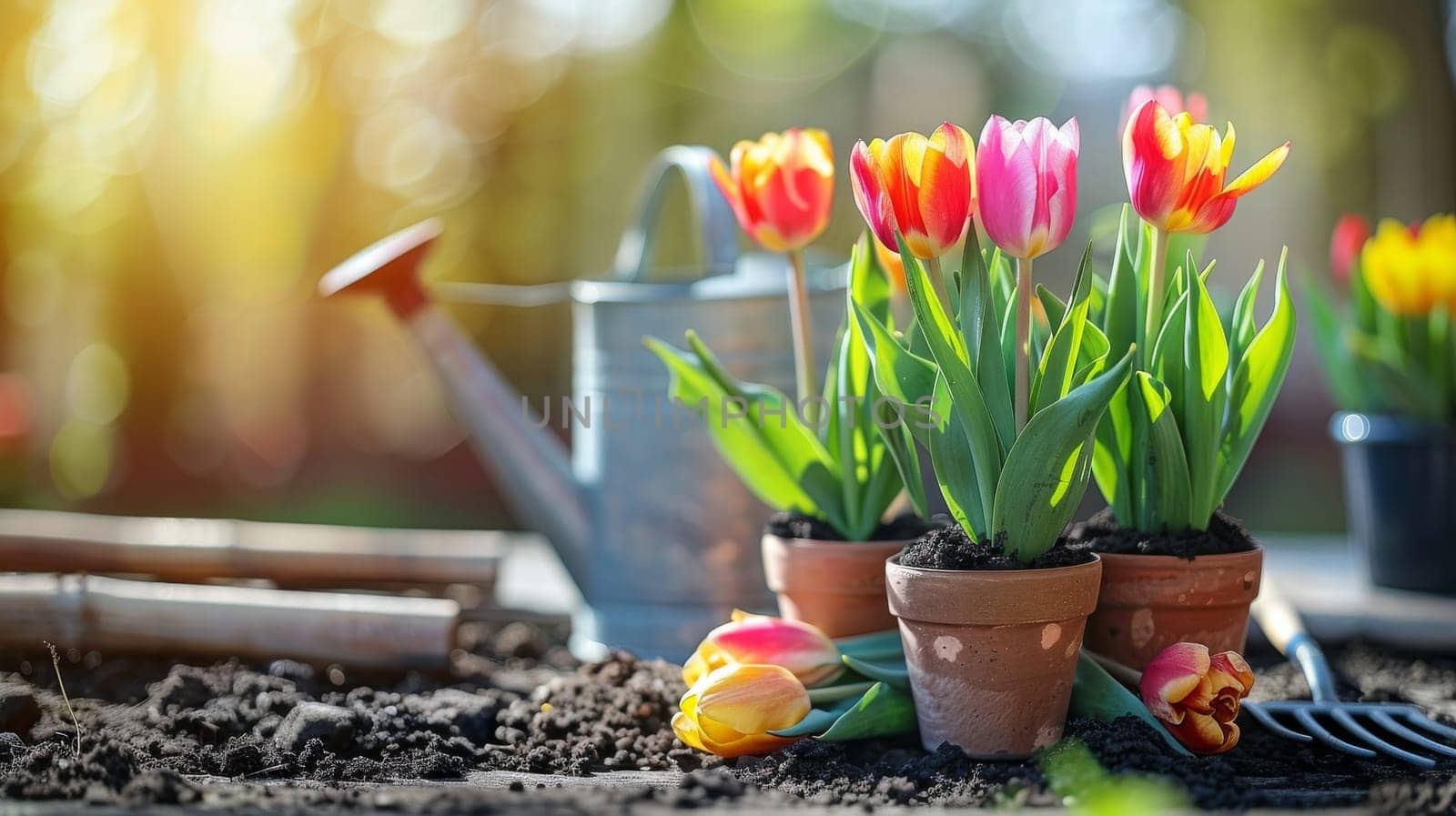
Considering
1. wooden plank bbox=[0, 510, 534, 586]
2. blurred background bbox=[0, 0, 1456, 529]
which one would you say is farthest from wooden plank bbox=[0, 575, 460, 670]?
blurred background bbox=[0, 0, 1456, 529]

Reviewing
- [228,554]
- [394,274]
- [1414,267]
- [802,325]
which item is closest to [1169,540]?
[802,325]

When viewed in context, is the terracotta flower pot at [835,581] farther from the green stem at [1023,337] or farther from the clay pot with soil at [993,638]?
the green stem at [1023,337]

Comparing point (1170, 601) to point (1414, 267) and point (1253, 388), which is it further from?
point (1414, 267)

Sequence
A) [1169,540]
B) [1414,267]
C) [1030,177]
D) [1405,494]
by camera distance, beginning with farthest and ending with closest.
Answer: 1. [1405,494]
2. [1414,267]
3. [1169,540]
4. [1030,177]

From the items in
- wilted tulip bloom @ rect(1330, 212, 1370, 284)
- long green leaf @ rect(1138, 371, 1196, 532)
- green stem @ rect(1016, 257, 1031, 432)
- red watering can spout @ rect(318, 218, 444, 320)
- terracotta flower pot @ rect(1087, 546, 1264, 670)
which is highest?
wilted tulip bloom @ rect(1330, 212, 1370, 284)

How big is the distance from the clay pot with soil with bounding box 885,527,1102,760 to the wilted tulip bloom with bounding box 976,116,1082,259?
348mm

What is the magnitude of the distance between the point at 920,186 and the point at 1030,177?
11cm

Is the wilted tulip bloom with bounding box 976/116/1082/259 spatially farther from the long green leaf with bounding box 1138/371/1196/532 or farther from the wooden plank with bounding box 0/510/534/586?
the wooden plank with bounding box 0/510/534/586

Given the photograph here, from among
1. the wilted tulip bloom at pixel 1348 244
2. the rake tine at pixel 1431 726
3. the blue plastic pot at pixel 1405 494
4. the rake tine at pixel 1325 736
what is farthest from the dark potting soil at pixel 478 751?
the wilted tulip bloom at pixel 1348 244

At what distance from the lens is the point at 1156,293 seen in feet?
4.83

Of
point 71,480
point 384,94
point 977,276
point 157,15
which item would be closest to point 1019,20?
point 384,94

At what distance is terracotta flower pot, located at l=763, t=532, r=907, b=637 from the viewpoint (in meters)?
1.61

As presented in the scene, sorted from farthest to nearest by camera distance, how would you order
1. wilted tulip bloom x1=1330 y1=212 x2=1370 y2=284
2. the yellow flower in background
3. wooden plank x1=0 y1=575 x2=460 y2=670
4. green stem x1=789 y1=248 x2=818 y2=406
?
wilted tulip bloom x1=1330 y1=212 x2=1370 y2=284 → the yellow flower in background → wooden plank x1=0 y1=575 x2=460 y2=670 → green stem x1=789 y1=248 x2=818 y2=406

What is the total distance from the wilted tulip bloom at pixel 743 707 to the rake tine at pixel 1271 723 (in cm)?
58
